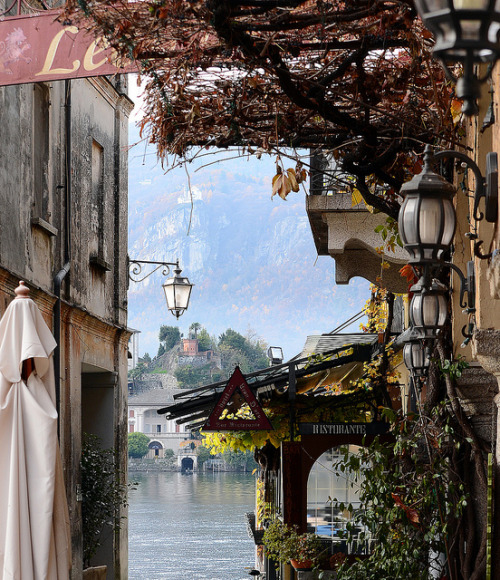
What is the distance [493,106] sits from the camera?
481 cm

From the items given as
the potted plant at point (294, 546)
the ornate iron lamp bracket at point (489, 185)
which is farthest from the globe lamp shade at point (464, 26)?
the potted plant at point (294, 546)

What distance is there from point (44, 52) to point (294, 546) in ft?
21.7

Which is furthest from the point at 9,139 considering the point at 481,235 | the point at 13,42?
the point at 481,235

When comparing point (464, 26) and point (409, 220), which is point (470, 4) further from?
point (409, 220)

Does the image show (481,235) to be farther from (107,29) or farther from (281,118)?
(107,29)

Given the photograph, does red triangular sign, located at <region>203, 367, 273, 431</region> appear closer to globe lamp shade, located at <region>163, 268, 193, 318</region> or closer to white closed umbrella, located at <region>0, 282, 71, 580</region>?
white closed umbrella, located at <region>0, 282, 71, 580</region>

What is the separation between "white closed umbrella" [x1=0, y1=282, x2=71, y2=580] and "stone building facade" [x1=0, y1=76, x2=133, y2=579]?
2.54 m

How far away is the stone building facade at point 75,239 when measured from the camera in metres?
10.2

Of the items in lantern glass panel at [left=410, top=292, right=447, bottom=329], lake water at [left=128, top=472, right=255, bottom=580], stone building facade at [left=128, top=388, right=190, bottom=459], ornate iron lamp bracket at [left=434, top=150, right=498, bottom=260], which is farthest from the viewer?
stone building facade at [left=128, top=388, right=190, bottom=459]

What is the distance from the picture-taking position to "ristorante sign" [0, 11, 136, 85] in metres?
6.39

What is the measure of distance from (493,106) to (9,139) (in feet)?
20.4

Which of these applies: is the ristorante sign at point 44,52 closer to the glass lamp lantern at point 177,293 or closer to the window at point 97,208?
the window at point 97,208

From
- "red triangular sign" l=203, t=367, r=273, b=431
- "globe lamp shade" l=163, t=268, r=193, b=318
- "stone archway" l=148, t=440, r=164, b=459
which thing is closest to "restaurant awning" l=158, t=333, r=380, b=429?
"red triangular sign" l=203, t=367, r=273, b=431

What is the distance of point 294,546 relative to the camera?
1102cm
